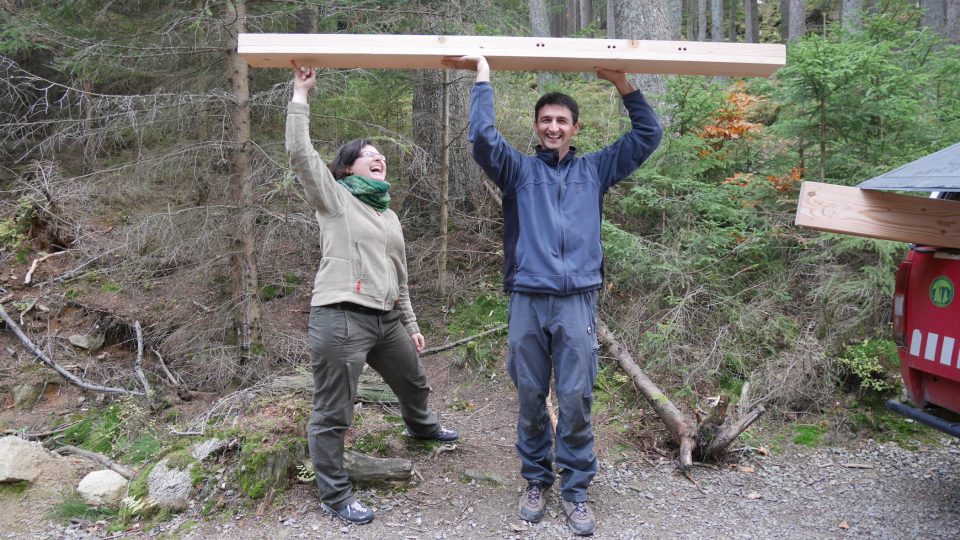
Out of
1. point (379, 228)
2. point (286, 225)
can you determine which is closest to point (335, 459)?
point (379, 228)

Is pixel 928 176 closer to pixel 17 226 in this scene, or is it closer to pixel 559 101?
pixel 559 101

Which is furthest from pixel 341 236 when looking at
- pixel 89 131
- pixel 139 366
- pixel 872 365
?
pixel 872 365

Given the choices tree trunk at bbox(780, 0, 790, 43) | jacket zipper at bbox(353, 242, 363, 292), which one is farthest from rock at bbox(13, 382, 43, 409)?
tree trunk at bbox(780, 0, 790, 43)

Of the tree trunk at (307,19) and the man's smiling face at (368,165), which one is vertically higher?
the tree trunk at (307,19)

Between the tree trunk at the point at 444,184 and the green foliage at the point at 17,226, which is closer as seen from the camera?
the tree trunk at the point at 444,184

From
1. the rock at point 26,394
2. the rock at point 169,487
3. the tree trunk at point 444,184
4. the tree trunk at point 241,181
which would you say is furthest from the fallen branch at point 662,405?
the rock at point 26,394

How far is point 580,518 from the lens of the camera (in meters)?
3.60

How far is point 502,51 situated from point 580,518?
2.76m

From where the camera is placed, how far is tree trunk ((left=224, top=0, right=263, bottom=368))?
584 centimetres

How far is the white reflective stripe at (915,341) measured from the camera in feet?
12.0

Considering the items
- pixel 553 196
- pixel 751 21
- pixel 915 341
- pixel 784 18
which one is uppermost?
pixel 784 18

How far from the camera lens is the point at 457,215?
7812 millimetres

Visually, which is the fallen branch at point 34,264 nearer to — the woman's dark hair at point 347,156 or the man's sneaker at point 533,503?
the woman's dark hair at point 347,156

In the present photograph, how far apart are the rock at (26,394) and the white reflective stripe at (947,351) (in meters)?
8.41
